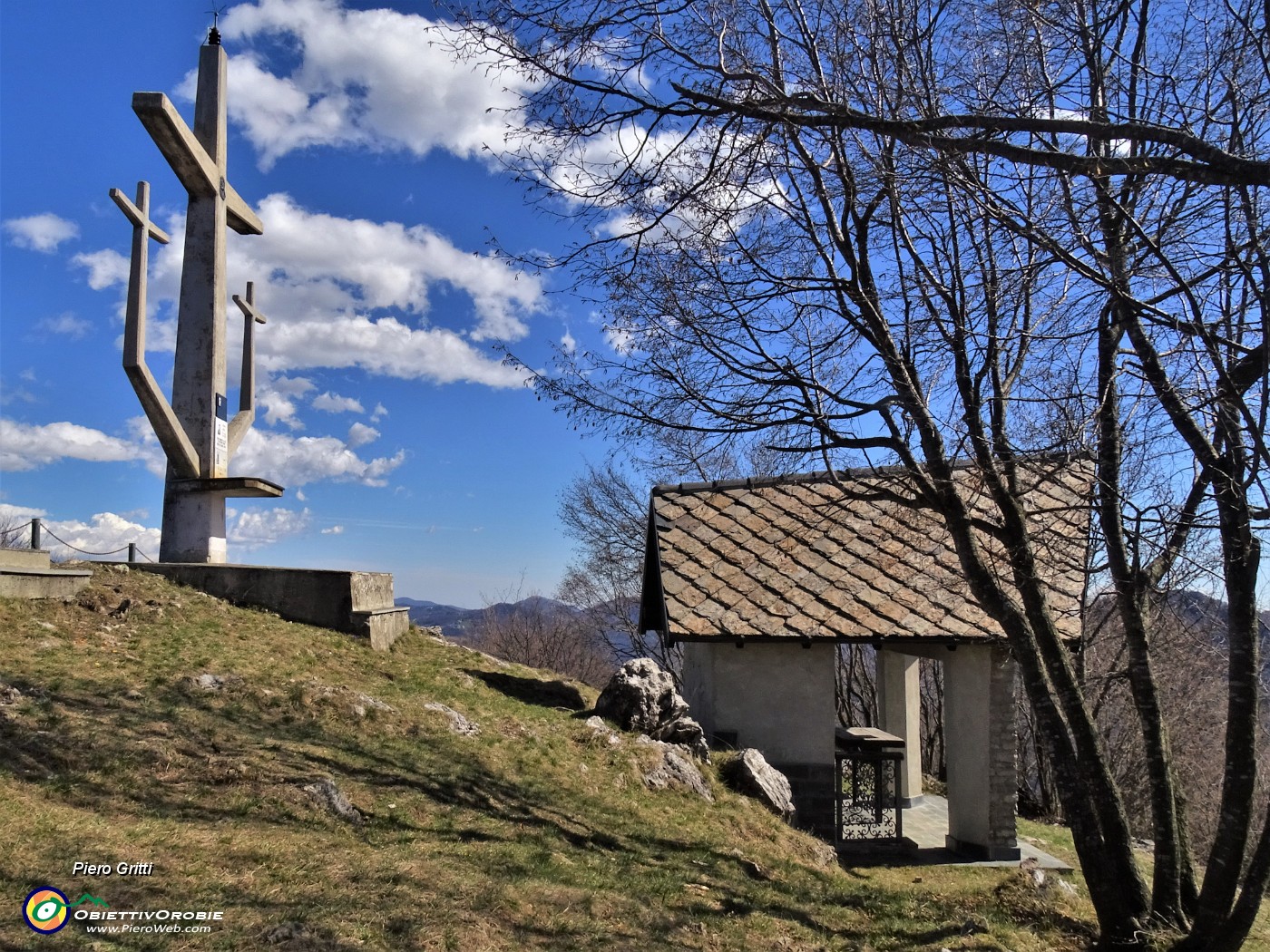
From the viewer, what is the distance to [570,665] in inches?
1476

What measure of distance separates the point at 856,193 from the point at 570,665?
32.9m

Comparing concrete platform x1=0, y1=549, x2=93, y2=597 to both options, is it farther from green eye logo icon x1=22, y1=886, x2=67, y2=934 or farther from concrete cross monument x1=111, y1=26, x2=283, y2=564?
green eye logo icon x1=22, y1=886, x2=67, y2=934

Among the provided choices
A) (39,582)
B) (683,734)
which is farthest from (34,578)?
(683,734)

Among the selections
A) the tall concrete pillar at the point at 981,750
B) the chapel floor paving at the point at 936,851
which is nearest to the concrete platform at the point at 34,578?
the chapel floor paving at the point at 936,851

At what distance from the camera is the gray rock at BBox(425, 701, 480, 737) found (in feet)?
26.5

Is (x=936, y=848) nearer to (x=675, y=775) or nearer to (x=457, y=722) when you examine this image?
(x=675, y=775)

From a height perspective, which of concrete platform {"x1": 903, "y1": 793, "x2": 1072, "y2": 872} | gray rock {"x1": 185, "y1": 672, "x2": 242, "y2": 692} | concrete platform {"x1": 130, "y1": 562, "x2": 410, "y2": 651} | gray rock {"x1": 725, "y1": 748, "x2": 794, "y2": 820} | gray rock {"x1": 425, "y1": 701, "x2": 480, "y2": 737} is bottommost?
concrete platform {"x1": 903, "y1": 793, "x2": 1072, "y2": 872}

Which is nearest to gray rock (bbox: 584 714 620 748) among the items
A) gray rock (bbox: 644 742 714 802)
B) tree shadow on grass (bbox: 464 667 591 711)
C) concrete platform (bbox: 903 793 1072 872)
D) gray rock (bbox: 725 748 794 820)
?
gray rock (bbox: 644 742 714 802)

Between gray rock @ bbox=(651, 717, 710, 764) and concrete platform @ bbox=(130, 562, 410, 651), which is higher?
concrete platform @ bbox=(130, 562, 410, 651)

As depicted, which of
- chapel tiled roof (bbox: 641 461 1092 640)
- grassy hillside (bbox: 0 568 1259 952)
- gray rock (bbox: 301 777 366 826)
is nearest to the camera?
grassy hillside (bbox: 0 568 1259 952)

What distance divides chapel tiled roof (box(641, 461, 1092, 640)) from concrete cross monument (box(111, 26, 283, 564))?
5619 mm

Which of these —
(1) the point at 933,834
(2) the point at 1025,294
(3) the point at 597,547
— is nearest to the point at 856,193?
(2) the point at 1025,294

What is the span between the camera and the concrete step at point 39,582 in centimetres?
801

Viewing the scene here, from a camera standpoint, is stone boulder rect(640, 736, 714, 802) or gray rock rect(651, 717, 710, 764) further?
gray rock rect(651, 717, 710, 764)
